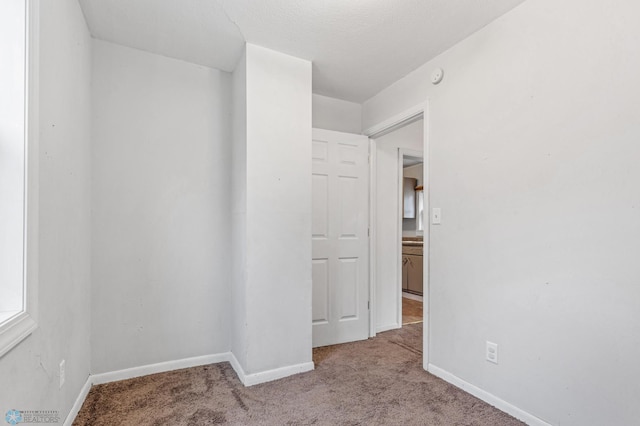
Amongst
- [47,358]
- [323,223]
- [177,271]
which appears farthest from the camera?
[323,223]

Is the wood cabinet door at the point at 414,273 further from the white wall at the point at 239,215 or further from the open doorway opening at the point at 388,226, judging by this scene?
the white wall at the point at 239,215

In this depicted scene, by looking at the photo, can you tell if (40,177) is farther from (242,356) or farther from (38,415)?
(242,356)

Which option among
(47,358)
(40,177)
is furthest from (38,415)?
(40,177)

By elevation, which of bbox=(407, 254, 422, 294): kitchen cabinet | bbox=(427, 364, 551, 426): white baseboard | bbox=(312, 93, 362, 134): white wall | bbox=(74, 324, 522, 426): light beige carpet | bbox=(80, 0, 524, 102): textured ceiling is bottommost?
bbox=(74, 324, 522, 426): light beige carpet

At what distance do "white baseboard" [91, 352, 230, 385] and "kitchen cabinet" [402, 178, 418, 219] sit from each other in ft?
14.1

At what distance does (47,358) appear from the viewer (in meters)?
1.43

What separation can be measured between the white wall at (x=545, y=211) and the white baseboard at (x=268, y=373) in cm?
96

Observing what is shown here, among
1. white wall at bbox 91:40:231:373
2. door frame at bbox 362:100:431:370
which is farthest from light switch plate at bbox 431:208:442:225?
white wall at bbox 91:40:231:373

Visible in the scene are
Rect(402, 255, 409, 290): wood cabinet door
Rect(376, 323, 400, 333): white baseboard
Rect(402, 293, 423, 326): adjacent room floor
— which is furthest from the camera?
Rect(402, 255, 409, 290): wood cabinet door

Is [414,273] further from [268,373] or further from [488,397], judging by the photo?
[268,373]

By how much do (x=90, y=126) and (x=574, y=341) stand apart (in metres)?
3.12

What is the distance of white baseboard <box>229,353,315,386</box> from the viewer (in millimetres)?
2276

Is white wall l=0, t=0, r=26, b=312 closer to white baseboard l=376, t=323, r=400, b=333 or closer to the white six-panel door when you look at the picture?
the white six-panel door

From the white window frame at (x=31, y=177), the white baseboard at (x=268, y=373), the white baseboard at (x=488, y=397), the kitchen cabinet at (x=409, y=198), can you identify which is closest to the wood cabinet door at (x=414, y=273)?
the kitchen cabinet at (x=409, y=198)
